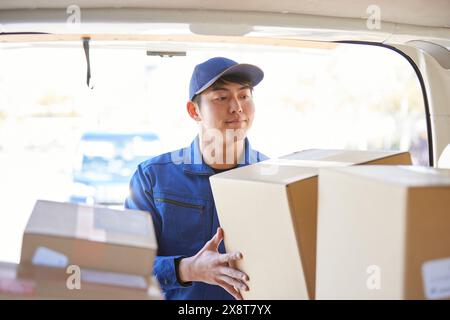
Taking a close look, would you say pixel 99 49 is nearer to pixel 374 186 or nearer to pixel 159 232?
pixel 159 232

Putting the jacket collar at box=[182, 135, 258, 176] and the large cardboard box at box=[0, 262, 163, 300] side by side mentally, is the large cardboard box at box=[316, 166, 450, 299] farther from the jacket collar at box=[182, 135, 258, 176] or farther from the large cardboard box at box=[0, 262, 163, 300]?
the jacket collar at box=[182, 135, 258, 176]

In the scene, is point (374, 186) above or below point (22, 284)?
above

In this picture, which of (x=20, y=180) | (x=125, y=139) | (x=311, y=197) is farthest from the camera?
(x=20, y=180)

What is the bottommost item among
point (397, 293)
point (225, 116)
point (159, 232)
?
point (159, 232)

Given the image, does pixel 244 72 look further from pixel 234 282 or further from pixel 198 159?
pixel 234 282

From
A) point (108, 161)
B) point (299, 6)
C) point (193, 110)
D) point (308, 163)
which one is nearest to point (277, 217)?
point (308, 163)

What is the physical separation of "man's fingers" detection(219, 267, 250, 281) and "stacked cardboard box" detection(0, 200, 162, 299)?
46cm

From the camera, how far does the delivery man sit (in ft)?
6.59

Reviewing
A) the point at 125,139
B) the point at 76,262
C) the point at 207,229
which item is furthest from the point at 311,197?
the point at 125,139

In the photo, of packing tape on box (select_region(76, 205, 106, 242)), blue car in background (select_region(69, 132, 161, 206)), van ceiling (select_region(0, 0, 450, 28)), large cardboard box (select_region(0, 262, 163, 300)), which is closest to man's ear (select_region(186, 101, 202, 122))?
van ceiling (select_region(0, 0, 450, 28))

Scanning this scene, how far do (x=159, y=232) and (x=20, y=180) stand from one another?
7331 mm

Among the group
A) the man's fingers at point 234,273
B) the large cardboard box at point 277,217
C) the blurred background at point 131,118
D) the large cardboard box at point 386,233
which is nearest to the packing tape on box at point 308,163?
the large cardboard box at point 277,217

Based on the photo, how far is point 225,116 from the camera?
2.08m

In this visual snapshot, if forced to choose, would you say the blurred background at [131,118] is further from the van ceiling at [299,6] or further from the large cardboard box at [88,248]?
the large cardboard box at [88,248]
